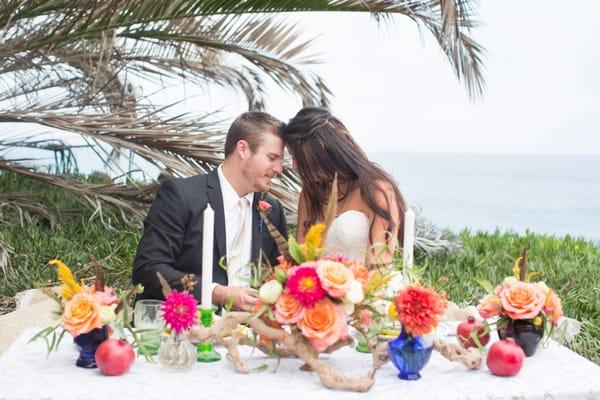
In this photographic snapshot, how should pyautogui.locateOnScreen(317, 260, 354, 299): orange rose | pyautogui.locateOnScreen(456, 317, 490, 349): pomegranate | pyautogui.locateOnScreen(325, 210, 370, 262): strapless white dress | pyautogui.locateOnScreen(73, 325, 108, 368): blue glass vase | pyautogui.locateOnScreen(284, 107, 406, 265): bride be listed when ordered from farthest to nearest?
1. pyautogui.locateOnScreen(325, 210, 370, 262): strapless white dress
2. pyautogui.locateOnScreen(284, 107, 406, 265): bride
3. pyautogui.locateOnScreen(456, 317, 490, 349): pomegranate
4. pyautogui.locateOnScreen(73, 325, 108, 368): blue glass vase
5. pyautogui.locateOnScreen(317, 260, 354, 299): orange rose

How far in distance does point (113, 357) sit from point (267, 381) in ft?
1.48

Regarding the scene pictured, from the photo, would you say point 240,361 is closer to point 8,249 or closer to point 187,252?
point 187,252

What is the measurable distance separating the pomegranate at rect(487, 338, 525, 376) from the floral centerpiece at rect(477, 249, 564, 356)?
0.17 meters

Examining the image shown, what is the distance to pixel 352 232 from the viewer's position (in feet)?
14.1

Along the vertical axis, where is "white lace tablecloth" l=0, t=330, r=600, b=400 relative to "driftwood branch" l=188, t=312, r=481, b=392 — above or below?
below

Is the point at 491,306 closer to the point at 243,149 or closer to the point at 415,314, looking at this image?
the point at 415,314

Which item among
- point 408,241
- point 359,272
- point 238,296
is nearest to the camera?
point 359,272

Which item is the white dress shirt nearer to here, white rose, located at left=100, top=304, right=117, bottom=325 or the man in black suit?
the man in black suit

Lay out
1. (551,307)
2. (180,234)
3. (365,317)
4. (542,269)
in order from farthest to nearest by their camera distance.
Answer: (542,269)
(180,234)
(551,307)
(365,317)

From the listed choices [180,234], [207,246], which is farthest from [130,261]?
[207,246]

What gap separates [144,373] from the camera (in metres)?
2.45

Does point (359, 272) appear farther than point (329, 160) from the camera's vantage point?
No

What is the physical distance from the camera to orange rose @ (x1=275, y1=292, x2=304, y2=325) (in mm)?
2283

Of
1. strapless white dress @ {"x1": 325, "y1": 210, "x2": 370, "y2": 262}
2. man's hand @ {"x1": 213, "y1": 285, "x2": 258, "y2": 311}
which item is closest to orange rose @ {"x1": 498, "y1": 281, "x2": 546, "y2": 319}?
man's hand @ {"x1": 213, "y1": 285, "x2": 258, "y2": 311}
